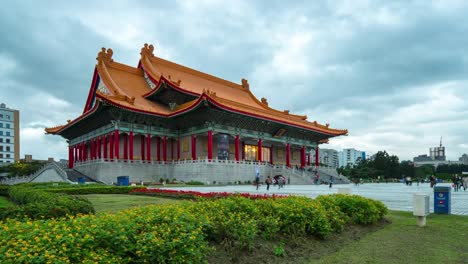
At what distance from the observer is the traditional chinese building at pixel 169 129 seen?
3506 centimetres

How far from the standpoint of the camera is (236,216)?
6395mm

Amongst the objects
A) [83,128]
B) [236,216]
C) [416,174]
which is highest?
[83,128]

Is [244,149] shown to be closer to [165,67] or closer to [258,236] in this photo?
[165,67]

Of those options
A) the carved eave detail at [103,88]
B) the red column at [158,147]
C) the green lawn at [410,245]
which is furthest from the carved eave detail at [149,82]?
the green lawn at [410,245]

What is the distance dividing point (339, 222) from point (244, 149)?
35.9 metres

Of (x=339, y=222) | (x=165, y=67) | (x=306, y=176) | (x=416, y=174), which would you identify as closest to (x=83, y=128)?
(x=165, y=67)

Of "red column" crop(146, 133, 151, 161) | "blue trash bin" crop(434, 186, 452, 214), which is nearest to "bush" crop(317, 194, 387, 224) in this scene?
"blue trash bin" crop(434, 186, 452, 214)

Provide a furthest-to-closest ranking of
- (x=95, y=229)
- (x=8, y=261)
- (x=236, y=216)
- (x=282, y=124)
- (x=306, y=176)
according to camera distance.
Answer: (x=282, y=124) → (x=306, y=176) → (x=236, y=216) → (x=95, y=229) → (x=8, y=261)

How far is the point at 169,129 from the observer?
133 feet

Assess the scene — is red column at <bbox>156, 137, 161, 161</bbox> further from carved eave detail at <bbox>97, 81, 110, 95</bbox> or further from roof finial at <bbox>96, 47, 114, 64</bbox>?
roof finial at <bbox>96, 47, 114, 64</bbox>

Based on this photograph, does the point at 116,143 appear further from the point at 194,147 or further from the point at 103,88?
Answer: the point at 103,88

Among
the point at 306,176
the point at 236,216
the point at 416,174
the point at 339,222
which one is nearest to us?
the point at 236,216

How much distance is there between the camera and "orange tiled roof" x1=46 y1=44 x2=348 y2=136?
3559 centimetres

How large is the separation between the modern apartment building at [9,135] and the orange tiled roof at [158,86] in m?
47.5
